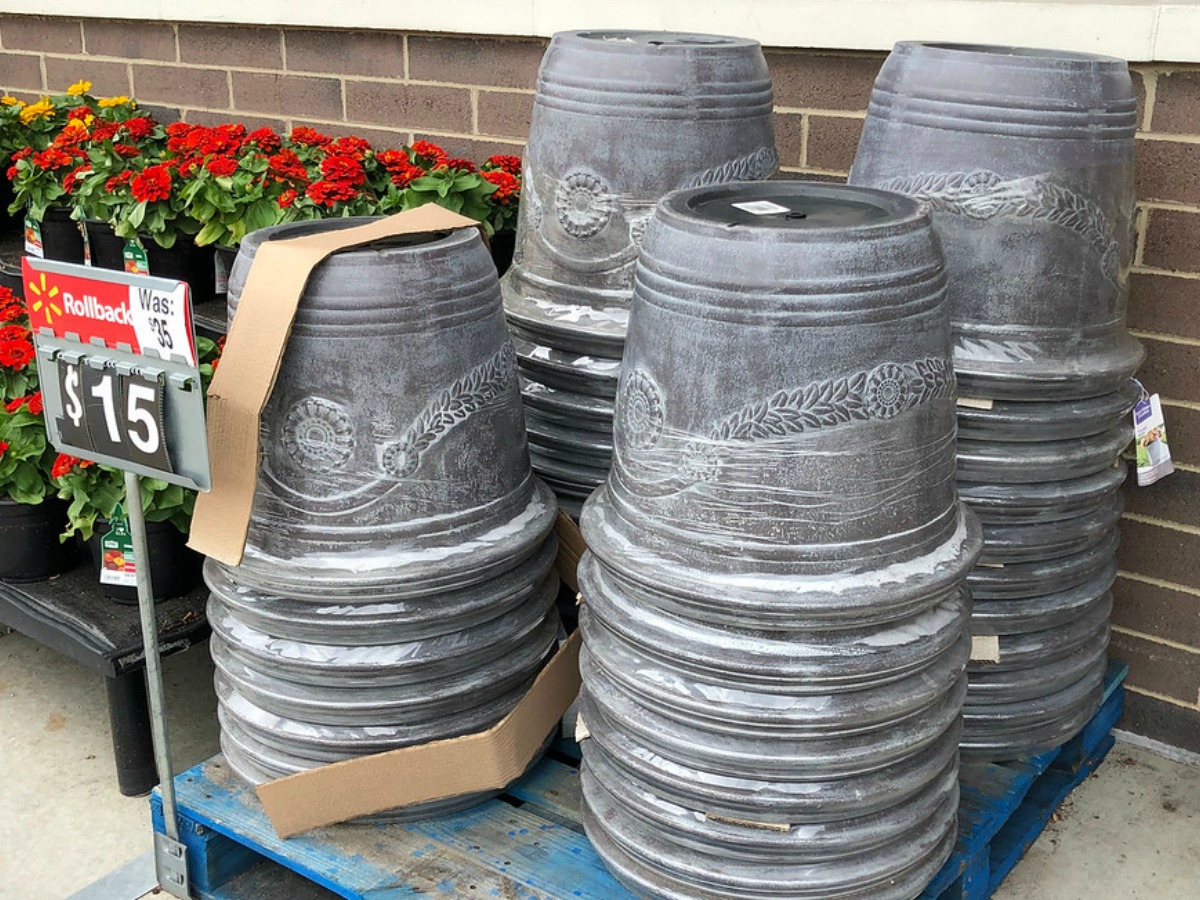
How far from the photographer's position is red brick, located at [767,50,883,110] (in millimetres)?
3184

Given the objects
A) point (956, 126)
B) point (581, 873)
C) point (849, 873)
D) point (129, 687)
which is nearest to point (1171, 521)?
point (956, 126)

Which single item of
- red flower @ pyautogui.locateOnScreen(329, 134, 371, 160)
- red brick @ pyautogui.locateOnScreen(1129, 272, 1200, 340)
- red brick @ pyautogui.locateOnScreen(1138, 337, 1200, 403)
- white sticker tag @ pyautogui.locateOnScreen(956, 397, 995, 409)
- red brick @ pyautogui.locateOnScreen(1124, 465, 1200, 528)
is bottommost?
red brick @ pyautogui.locateOnScreen(1124, 465, 1200, 528)

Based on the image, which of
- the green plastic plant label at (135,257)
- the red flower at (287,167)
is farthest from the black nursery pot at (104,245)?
the red flower at (287,167)

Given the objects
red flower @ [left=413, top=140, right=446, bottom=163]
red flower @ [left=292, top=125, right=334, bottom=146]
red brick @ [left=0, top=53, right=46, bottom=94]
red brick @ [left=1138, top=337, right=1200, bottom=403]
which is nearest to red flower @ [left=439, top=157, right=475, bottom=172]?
red flower @ [left=413, top=140, right=446, bottom=163]

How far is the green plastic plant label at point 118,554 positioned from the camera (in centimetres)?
304

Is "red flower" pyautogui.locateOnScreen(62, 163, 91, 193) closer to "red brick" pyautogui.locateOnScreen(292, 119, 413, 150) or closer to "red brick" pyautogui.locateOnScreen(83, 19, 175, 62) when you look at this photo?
"red brick" pyautogui.locateOnScreen(292, 119, 413, 150)

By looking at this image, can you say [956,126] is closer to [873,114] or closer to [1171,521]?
[873,114]

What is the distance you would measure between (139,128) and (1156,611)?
376 centimetres

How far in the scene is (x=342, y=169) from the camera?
11.9 feet

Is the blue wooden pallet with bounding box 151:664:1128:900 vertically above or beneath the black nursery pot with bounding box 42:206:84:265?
beneath

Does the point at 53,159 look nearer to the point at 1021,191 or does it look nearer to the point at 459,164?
the point at 459,164

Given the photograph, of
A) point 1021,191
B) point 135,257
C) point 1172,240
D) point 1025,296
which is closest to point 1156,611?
point 1172,240

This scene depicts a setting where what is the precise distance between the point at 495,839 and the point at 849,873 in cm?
70

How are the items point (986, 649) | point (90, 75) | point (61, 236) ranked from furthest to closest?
point (90, 75) < point (61, 236) < point (986, 649)
